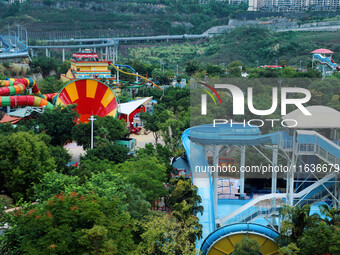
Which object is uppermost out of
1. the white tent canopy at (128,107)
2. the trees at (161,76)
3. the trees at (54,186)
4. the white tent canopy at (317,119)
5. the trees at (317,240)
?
the white tent canopy at (317,119)

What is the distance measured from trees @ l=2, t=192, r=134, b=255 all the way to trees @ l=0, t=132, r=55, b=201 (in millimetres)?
5931

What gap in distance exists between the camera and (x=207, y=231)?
836 inches

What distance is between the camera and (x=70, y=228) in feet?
51.9

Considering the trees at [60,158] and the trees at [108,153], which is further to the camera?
the trees at [108,153]

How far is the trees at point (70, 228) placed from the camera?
608 inches

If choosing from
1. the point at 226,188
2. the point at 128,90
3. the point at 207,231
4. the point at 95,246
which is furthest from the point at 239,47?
the point at 95,246

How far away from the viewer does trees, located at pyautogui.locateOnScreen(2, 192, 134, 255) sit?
1544 centimetres

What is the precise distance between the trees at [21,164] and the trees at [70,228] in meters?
5.93

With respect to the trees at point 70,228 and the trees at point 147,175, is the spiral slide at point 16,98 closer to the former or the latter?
the trees at point 147,175

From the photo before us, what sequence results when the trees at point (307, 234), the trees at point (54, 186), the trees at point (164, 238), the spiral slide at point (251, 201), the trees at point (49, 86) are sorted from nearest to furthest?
1. the trees at point (307, 234)
2. the trees at point (164, 238)
3. the spiral slide at point (251, 201)
4. the trees at point (54, 186)
5. the trees at point (49, 86)

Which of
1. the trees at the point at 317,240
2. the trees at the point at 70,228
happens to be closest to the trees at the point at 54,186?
the trees at the point at 70,228

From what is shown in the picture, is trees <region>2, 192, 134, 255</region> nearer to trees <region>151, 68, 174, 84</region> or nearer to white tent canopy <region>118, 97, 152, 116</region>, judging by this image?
white tent canopy <region>118, 97, 152, 116</region>

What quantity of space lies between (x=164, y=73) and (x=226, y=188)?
3456 centimetres

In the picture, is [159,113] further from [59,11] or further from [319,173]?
[59,11]
